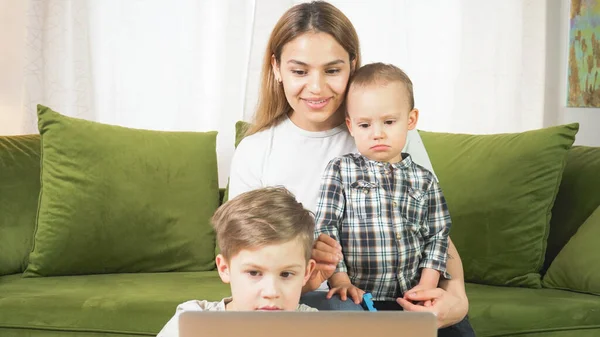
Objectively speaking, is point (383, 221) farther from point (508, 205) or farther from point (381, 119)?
point (508, 205)

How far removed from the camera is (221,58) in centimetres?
378

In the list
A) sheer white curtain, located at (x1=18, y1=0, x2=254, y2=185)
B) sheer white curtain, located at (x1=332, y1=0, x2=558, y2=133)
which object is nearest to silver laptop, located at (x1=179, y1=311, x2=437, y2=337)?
sheer white curtain, located at (x1=18, y1=0, x2=254, y2=185)

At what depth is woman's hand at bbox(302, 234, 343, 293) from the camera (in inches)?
71.2

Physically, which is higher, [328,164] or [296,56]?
[296,56]

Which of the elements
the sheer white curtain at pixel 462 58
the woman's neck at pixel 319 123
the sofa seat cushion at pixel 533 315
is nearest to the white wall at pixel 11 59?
the sheer white curtain at pixel 462 58

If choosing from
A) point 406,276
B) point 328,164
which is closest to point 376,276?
point 406,276

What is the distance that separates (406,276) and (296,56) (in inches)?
22.7

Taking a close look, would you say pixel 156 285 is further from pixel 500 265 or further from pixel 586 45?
pixel 586 45

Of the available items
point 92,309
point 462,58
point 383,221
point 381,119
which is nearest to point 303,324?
point 383,221

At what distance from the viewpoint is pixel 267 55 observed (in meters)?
2.16

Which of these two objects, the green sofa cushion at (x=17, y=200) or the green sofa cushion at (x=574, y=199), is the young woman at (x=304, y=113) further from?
the green sofa cushion at (x=17, y=200)

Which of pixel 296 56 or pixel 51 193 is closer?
pixel 296 56

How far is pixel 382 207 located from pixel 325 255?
0.17 m

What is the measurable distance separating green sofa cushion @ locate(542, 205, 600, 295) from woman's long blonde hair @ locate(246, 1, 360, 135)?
3.82ft
